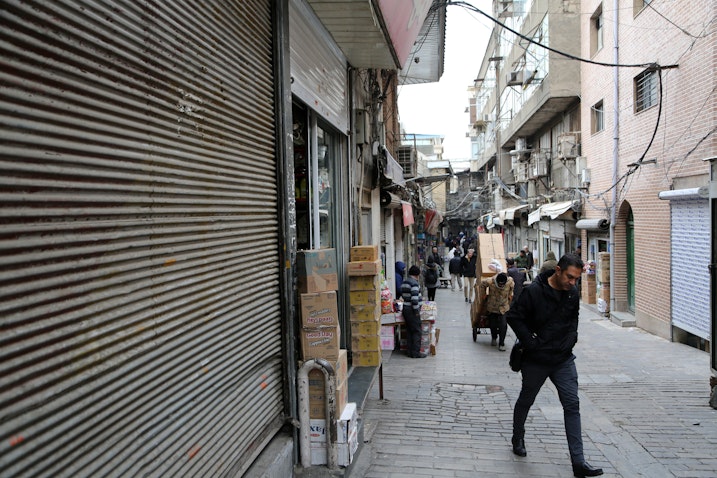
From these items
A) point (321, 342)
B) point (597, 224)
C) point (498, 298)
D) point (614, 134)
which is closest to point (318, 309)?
point (321, 342)

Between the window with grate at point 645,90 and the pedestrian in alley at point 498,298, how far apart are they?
6157 mm

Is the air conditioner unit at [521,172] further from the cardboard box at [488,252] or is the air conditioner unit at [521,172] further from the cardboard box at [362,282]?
the cardboard box at [362,282]

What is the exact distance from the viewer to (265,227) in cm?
418

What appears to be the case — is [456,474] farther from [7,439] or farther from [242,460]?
[7,439]

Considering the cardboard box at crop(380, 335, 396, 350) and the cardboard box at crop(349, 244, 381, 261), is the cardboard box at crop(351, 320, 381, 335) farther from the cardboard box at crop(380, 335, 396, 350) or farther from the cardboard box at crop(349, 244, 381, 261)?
the cardboard box at crop(380, 335, 396, 350)

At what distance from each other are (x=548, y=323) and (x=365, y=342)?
9.56ft

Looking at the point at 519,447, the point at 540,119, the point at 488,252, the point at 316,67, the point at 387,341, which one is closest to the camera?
the point at 519,447

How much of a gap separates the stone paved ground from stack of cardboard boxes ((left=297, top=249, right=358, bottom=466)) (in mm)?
594

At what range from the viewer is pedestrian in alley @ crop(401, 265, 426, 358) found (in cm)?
888

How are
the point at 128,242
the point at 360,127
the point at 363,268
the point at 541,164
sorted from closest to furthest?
the point at 128,242, the point at 363,268, the point at 360,127, the point at 541,164

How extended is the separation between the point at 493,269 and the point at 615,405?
4.01 m

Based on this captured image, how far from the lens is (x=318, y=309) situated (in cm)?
466

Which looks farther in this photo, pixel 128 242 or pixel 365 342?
pixel 365 342

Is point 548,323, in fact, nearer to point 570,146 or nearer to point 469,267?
point 469,267
